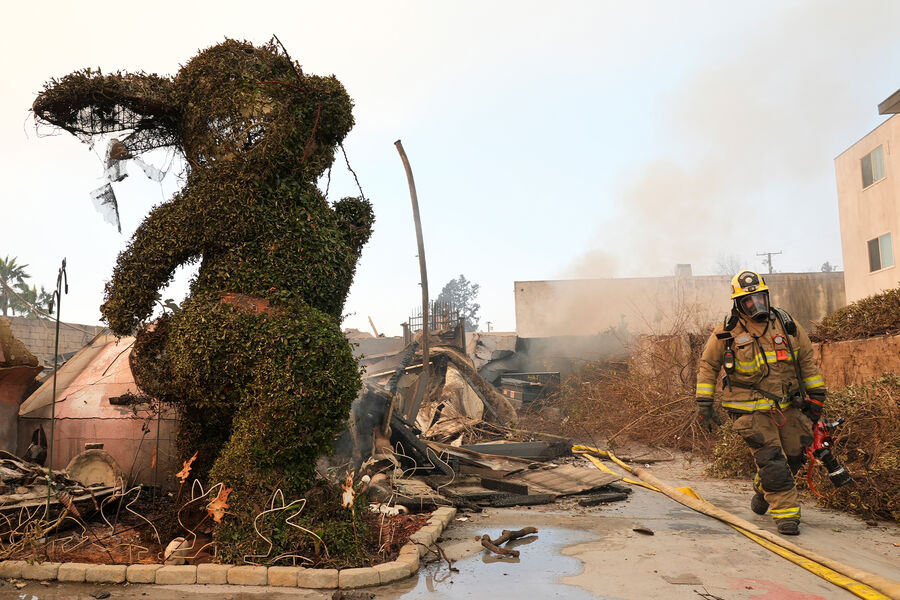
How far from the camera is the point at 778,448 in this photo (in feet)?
20.3

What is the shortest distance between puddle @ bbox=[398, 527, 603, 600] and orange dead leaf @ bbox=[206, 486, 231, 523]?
1.52 meters

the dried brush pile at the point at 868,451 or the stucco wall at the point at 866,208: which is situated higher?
the stucco wall at the point at 866,208

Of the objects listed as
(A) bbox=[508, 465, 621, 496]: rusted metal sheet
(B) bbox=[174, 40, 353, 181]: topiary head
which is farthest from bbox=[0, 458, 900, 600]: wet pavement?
(B) bbox=[174, 40, 353, 181]: topiary head

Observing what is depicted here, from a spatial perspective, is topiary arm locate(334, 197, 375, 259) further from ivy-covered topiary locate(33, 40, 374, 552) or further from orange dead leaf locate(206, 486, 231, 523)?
orange dead leaf locate(206, 486, 231, 523)

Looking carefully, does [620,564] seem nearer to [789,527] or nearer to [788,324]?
[789,527]

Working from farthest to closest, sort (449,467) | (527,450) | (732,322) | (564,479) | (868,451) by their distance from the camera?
(527,450)
(449,467)
(564,479)
(868,451)
(732,322)

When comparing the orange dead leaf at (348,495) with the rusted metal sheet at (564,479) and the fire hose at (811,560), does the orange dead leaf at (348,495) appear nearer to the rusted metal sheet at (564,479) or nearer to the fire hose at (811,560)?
the fire hose at (811,560)

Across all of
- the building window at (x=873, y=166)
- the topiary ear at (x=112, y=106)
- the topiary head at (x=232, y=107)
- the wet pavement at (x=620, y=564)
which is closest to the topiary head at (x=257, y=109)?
the topiary head at (x=232, y=107)

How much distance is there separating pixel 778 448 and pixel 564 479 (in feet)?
10.3

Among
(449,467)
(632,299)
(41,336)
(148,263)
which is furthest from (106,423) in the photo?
(632,299)

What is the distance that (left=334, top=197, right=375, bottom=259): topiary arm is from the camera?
642cm

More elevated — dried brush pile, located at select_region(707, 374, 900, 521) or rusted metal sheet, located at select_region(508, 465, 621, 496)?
dried brush pile, located at select_region(707, 374, 900, 521)

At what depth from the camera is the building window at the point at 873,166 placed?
19981 millimetres

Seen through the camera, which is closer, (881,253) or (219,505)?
(219,505)
